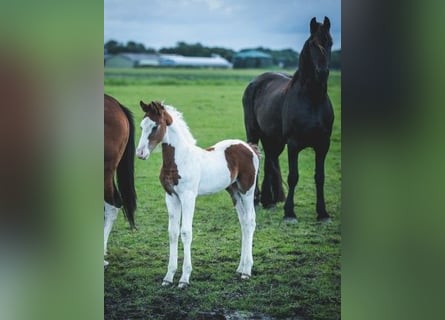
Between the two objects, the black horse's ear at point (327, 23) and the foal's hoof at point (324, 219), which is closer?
the black horse's ear at point (327, 23)

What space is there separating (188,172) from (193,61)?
1.96 feet

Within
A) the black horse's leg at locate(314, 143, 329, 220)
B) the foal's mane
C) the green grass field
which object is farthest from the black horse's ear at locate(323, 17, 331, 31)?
the foal's mane

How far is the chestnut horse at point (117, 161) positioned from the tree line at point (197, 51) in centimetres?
27

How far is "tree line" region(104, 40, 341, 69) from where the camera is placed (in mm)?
3145

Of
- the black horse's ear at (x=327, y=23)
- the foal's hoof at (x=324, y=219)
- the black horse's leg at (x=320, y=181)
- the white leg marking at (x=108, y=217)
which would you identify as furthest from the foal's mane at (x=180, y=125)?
the black horse's ear at (x=327, y=23)

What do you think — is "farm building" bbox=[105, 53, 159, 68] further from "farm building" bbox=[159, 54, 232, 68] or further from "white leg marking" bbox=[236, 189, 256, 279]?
"white leg marking" bbox=[236, 189, 256, 279]

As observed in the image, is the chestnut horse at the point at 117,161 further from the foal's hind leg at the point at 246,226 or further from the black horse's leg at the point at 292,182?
the black horse's leg at the point at 292,182

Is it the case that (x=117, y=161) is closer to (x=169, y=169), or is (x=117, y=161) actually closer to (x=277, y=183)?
(x=169, y=169)

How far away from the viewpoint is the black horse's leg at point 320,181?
125 inches

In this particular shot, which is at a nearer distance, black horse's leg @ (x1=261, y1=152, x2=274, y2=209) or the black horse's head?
the black horse's head
